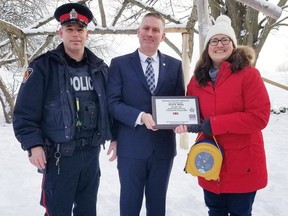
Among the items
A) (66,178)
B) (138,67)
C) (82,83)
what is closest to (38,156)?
(66,178)

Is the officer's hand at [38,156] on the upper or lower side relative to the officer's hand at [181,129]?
lower

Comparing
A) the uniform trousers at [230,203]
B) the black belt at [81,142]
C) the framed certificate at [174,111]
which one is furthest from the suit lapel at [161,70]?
the uniform trousers at [230,203]

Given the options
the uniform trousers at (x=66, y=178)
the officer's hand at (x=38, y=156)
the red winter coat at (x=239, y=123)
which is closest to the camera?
the red winter coat at (x=239, y=123)

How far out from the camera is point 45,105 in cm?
223

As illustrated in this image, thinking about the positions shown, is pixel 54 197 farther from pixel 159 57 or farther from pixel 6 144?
pixel 6 144

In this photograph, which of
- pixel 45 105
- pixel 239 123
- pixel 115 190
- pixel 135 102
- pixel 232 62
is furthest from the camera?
pixel 115 190

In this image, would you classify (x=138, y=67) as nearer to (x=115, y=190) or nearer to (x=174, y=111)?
(x=174, y=111)

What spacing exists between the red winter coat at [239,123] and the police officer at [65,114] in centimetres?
85

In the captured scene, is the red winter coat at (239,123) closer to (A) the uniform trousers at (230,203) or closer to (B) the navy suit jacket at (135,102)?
(A) the uniform trousers at (230,203)

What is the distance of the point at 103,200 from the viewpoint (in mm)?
3789

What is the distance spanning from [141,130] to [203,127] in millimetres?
486

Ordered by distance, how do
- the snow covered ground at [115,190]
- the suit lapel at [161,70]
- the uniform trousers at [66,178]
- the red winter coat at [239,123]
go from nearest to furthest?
1. the red winter coat at [239,123]
2. the uniform trousers at [66,178]
3. the suit lapel at [161,70]
4. the snow covered ground at [115,190]

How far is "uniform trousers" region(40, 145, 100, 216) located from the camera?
226cm

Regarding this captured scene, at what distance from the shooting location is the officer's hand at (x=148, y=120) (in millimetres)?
2139
